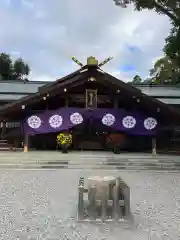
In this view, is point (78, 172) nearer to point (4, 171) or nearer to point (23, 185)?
point (4, 171)

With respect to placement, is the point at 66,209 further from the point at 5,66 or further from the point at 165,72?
the point at 5,66

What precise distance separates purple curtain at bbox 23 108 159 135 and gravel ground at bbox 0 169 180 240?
27.3ft

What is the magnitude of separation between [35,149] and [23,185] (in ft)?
34.8

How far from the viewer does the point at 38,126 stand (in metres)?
20.1

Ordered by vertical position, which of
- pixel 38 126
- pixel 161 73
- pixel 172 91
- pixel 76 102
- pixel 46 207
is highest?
pixel 161 73

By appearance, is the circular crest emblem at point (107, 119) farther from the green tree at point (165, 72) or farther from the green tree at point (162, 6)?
the green tree at point (165, 72)

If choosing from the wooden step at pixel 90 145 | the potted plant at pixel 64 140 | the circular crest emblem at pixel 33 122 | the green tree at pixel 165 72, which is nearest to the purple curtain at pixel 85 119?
the circular crest emblem at pixel 33 122

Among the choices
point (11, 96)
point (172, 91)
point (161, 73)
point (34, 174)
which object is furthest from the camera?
point (161, 73)

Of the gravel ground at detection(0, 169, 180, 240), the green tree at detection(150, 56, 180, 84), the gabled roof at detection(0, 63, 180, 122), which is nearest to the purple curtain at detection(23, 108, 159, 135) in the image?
the gabled roof at detection(0, 63, 180, 122)

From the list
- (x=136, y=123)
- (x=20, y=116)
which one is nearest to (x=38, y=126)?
(x=20, y=116)

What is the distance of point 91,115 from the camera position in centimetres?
2002

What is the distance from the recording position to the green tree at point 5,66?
45.3 meters

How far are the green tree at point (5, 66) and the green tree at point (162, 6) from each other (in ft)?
110

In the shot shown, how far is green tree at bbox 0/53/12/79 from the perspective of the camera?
45344mm
